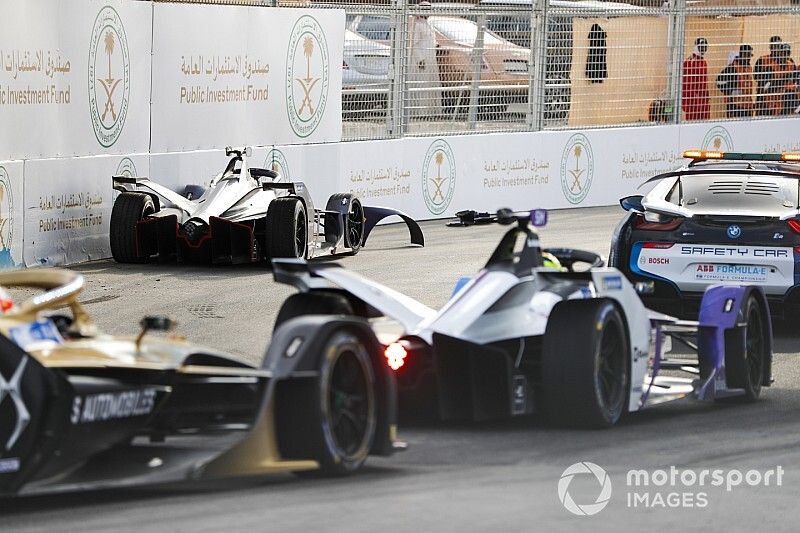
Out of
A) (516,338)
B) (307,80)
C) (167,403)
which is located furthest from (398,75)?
(167,403)

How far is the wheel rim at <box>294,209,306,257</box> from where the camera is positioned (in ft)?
49.7

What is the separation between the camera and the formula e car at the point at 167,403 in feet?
18.6

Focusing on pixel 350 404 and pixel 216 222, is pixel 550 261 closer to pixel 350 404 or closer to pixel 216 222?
pixel 350 404

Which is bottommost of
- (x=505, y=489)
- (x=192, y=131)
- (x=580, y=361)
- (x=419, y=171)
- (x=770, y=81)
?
(x=505, y=489)

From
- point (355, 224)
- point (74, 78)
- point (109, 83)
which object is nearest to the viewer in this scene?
point (74, 78)

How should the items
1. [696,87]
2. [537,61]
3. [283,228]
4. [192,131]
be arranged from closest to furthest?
[283,228] < [192,131] < [537,61] < [696,87]

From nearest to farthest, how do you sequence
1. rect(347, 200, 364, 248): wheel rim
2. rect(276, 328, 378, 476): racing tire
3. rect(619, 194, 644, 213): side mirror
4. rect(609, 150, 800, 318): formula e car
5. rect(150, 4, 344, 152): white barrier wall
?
rect(276, 328, 378, 476): racing tire, rect(609, 150, 800, 318): formula e car, rect(619, 194, 644, 213): side mirror, rect(347, 200, 364, 248): wheel rim, rect(150, 4, 344, 152): white barrier wall

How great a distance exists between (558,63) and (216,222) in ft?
30.3

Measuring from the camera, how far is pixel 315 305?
779 centimetres

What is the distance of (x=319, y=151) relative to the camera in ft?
63.5

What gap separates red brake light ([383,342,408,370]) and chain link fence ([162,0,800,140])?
11.1 metres

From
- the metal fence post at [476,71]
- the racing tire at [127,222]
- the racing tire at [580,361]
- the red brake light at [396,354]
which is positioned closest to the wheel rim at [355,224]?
the racing tire at [127,222]

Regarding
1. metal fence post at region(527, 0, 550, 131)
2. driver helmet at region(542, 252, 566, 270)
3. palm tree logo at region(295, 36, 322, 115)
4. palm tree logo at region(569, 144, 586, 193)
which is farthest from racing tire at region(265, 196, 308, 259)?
palm tree logo at region(569, 144, 586, 193)

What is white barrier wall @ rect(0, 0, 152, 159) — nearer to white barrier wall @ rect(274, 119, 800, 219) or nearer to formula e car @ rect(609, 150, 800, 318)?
white barrier wall @ rect(274, 119, 800, 219)
